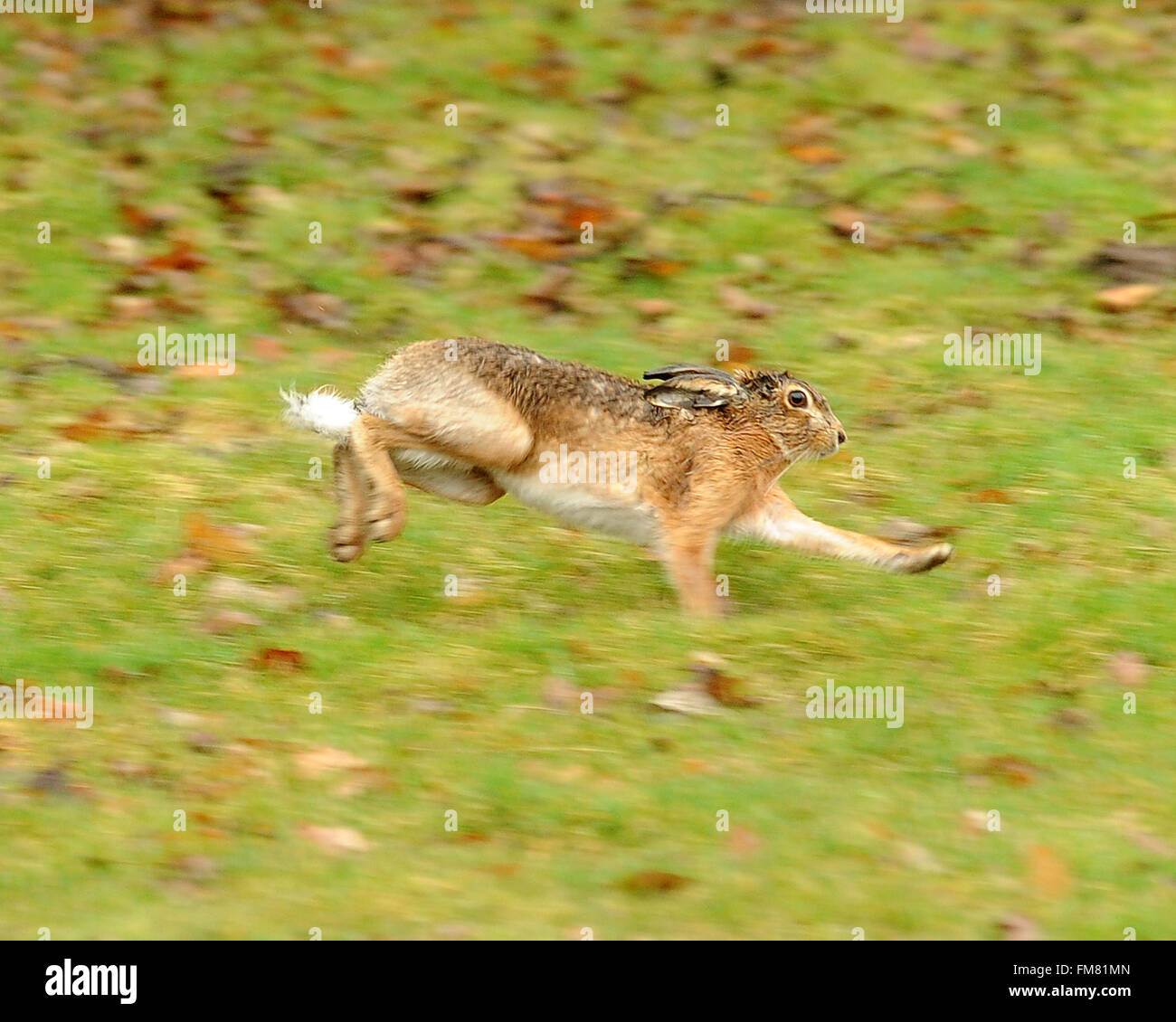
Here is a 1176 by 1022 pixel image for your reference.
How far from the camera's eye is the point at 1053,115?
1241 centimetres

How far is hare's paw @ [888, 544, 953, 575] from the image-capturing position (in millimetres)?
7238

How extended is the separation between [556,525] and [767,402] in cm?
118

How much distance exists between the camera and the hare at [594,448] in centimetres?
707

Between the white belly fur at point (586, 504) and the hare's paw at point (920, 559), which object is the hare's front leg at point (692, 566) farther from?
the hare's paw at point (920, 559)

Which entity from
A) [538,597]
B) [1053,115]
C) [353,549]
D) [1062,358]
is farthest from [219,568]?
[1053,115]

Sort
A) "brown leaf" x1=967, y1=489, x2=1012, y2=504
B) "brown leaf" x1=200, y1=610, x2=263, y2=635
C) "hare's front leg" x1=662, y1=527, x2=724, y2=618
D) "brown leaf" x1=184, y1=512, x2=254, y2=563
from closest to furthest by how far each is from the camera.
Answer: "brown leaf" x1=200, y1=610, x2=263, y2=635 → "hare's front leg" x1=662, y1=527, x2=724, y2=618 → "brown leaf" x1=184, y1=512, x2=254, y2=563 → "brown leaf" x1=967, y1=489, x2=1012, y2=504

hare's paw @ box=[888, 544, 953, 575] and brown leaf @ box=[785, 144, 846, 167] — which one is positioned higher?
brown leaf @ box=[785, 144, 846, 167]

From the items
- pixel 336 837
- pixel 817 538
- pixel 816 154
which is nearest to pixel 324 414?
pixel 817 538

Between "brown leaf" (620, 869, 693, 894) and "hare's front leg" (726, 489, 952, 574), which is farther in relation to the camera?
"hare's front leg" (726, 489, 952, 574)

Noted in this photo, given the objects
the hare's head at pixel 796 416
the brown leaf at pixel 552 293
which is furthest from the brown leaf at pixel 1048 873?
the brown leaf at pixel 552 293

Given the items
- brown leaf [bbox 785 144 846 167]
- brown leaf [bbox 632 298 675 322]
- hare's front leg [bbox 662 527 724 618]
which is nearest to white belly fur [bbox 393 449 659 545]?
hare's front leg [bbox 662 527 724 618]

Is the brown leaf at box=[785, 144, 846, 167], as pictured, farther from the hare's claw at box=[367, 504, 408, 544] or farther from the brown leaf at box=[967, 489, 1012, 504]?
the hare's claw at box=[367, 504, 408, 544]
